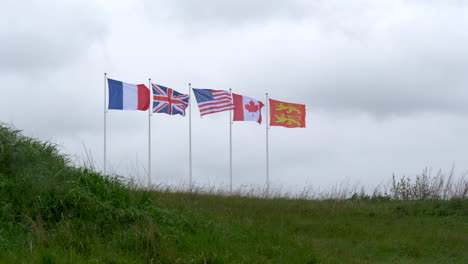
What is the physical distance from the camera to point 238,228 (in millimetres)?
11812

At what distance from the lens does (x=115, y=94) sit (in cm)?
2511

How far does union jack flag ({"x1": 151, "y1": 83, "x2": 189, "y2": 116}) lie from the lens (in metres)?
26.3

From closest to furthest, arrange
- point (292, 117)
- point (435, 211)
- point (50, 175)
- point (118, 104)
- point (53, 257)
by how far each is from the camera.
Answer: point (53, 257) → point (50, 175) → point (435, 211) → point (118, 104) → point (292, 117)

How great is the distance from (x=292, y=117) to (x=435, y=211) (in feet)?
37.0

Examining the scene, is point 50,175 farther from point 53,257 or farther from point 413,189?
point 413,189

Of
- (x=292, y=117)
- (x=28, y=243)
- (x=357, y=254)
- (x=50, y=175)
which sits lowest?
(x=357, y=254)

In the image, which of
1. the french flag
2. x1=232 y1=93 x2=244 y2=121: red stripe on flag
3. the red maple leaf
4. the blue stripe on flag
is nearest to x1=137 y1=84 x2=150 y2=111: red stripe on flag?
the french flag

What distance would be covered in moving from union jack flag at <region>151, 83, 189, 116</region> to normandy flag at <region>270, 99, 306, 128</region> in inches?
163

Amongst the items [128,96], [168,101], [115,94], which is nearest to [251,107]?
[168,101]

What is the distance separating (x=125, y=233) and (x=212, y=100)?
1788 cm

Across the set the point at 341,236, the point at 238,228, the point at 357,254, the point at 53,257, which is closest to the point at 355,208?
the point at 341,236

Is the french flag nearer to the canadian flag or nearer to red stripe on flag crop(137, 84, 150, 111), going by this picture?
red stripe on flag crop(137, 84, 150, 111)

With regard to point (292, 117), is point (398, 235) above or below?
below

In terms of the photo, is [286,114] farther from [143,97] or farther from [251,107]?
[143,97]
